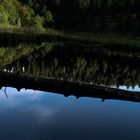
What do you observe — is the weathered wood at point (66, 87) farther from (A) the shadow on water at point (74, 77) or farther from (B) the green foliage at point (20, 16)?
(B) the green foliage at point (20, 16)

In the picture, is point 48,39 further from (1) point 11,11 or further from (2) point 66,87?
(2) point 66,87

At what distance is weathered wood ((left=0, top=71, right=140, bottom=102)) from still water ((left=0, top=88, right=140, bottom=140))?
0.49m

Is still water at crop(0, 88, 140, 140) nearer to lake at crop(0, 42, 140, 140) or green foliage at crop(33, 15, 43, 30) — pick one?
lake at crop(0, 42, 140, 140)

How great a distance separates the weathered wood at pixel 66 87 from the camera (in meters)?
39.1

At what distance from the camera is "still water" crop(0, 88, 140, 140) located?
28938 millimetres

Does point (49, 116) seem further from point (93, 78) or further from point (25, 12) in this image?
point (25, 12)

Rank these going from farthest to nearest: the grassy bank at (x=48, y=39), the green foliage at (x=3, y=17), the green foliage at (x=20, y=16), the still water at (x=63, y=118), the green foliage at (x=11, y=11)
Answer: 1. the green foliage at (x=11, y=11)
2. the green foliage at (x=20, y=16)
3. the green foliage at (x=3, y=17)
4. the grassy bank at (x=48, y=39)
5. the still water at (x=63, y=118)

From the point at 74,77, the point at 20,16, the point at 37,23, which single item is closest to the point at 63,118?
the point at 74,77

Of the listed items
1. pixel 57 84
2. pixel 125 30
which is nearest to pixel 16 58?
pixel 57 84

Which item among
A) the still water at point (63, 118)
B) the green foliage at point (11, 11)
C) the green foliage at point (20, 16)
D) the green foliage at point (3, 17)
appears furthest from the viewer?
the green foliage at point (11, 11)

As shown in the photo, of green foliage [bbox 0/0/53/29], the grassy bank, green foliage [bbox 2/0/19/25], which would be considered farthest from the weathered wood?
green foliage [bbox 2/0/19/25]

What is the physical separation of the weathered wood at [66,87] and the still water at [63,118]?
0.49 metres

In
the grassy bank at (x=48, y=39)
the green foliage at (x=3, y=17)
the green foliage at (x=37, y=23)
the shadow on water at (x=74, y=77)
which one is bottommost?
the green foliage at (x=37, y=23)

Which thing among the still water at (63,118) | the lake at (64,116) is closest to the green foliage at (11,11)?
the lake at (64,116)
